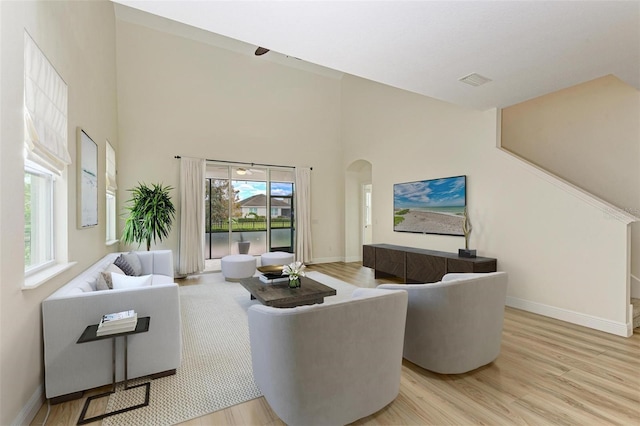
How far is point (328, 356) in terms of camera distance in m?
1.66

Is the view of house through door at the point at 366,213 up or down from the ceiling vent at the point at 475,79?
down

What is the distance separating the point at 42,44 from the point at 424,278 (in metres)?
5.31

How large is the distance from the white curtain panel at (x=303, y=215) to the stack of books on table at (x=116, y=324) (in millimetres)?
5381

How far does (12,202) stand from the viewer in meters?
1.72

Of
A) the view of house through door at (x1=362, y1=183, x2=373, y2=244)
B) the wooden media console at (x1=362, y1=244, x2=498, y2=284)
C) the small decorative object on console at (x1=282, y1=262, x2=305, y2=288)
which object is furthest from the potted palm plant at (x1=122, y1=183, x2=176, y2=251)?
the view of house through door at (x1=362, y1=183, x2=373, y2=244)

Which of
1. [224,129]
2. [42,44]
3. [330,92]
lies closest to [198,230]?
[224,129]

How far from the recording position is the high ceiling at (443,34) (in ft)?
7.25

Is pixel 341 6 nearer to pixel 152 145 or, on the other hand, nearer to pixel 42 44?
pixel 42 44

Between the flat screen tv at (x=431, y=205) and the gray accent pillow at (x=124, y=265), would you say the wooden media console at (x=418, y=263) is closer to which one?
the flat screen tv at (x=431, y=205)

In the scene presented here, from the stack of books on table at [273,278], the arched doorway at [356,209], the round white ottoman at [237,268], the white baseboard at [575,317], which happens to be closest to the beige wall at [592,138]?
the white baseboard at [575,317]

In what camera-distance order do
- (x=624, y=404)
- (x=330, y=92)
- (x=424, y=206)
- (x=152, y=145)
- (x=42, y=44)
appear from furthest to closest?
(x=330, y=92) < (x=152, y=145) < (x=424, y=206) < (x=42, y=44) < (x=624, y=404)

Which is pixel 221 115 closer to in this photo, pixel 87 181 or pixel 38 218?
pixel 87 181

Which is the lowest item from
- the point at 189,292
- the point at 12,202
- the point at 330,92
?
the point at 189,292

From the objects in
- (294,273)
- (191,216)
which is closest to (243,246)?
(191,216)
